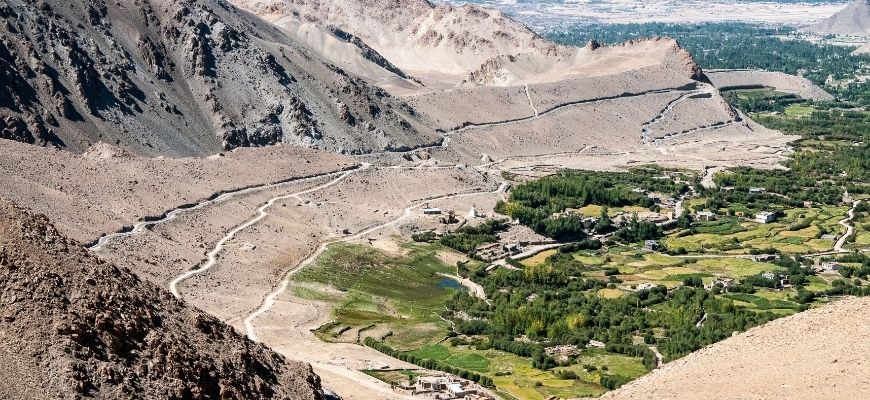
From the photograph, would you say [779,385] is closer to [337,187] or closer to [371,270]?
[371,270]

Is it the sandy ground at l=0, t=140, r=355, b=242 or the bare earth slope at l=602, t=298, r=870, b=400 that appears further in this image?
the sandy ground at l=0, t=140, r=355, b=242

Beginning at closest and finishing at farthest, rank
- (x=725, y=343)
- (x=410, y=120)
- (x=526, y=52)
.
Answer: (x=725, y=343)
(x=410, y=120)
(x=526, y=52)

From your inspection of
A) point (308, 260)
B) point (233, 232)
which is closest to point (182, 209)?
point (233, 232)

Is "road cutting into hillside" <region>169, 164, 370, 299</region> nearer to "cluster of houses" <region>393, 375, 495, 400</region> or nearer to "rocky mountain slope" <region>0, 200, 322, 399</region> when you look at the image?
"cluster of houses" <region>393, 375, 495, 400</region>

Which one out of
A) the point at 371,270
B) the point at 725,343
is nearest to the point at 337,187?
the point at 371,270

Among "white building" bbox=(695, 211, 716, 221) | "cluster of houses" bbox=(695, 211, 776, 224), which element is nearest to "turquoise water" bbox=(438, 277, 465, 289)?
"cluster of houses" bbox=(695, 211, 776, 224)
